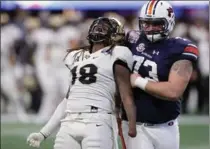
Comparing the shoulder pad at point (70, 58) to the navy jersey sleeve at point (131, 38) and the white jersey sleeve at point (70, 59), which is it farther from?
the navy jersey sleeve at point (131, 38)

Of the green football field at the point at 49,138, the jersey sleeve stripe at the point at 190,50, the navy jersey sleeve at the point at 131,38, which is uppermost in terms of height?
the navy jersey sleeve at the point at 131,38

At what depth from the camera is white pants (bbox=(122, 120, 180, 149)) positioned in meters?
4.48

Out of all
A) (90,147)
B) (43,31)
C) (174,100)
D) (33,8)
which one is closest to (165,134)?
(174,100)

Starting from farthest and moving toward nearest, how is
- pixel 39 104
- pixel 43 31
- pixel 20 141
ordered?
pixel 39 104, pixel 43 31, pixel 20 141

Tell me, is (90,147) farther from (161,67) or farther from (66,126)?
(161,67)

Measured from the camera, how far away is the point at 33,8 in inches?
534

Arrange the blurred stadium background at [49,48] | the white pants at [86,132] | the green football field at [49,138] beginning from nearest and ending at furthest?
the white pants at [86,132] < the green football field at [49,138] < the blurred stadium background at [49,48]

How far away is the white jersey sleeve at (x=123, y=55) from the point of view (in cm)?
439

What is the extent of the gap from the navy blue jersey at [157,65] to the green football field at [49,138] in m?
3.07

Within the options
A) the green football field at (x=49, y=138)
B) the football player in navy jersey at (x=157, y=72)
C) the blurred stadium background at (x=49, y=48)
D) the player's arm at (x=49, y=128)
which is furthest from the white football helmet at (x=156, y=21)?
the blurred stadium background at (x=49, y=48)

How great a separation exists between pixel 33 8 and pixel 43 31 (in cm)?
161

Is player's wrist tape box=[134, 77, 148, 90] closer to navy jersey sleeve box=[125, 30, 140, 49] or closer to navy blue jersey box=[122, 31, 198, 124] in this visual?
navy blue jersey box=[122, 31, 198, 124]

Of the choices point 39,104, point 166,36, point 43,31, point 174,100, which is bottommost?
point 39,104

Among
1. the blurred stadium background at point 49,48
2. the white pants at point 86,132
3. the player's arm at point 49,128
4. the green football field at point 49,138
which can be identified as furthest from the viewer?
the blurred stadium background at point 49,48
